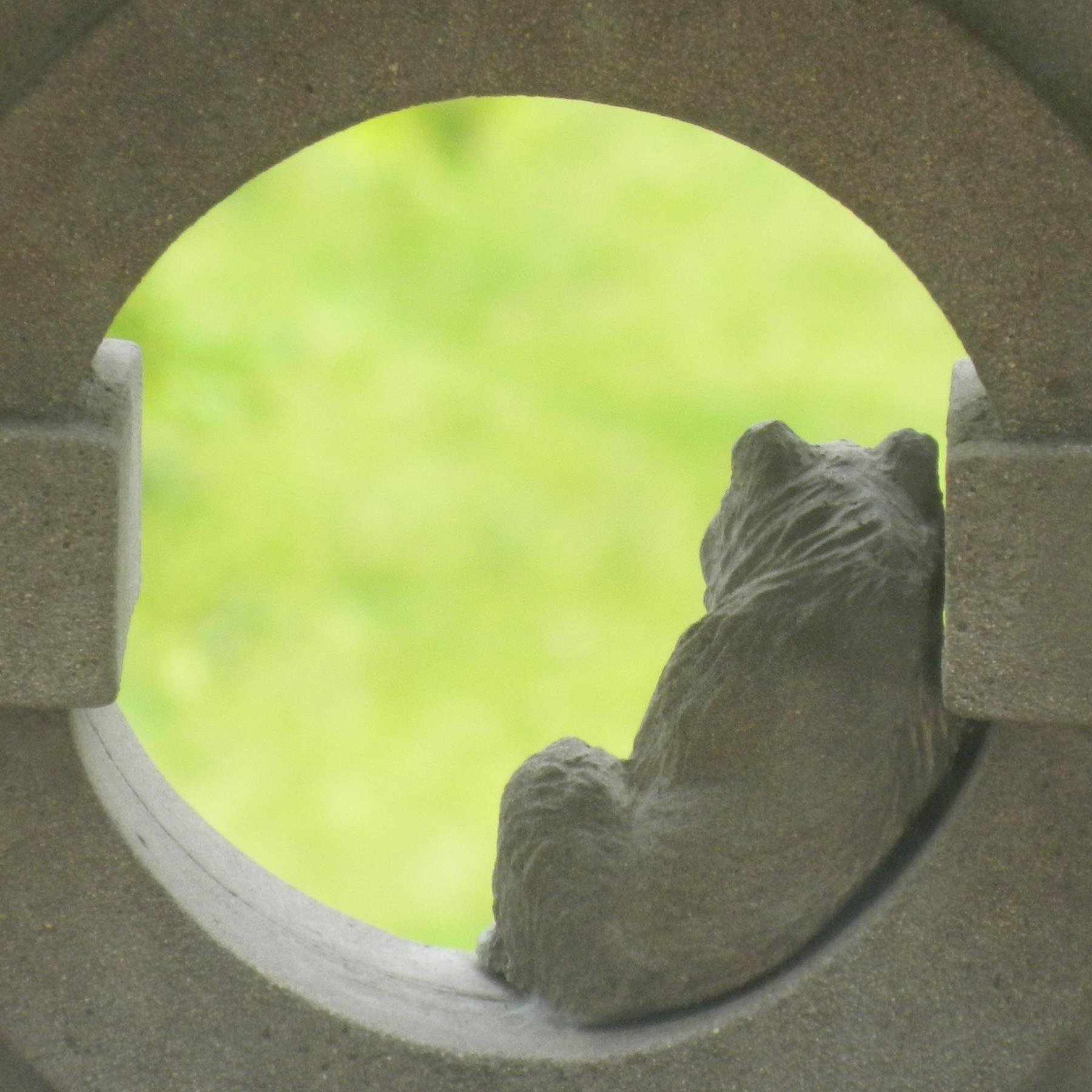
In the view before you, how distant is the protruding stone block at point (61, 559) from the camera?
84.0 inches

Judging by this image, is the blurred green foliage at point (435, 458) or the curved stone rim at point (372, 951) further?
the blurred green foliage at point (435, 458)

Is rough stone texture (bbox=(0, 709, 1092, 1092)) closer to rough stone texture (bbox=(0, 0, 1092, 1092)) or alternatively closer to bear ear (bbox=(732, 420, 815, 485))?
rough stone texture (bbox=(0, 0, 1092, 1092))

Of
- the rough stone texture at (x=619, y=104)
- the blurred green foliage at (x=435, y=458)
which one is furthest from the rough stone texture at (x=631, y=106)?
the blurred green foliage at (x=435, y=458)

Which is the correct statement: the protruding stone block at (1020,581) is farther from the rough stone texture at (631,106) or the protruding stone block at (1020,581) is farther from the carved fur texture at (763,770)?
the carved fur texture at (763,770)

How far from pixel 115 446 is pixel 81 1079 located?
1.04 m

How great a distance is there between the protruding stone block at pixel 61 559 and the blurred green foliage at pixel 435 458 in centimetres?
379

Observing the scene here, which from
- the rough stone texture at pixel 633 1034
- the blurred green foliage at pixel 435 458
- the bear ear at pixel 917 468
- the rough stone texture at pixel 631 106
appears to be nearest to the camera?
the rough stone texture at pixel 631 106

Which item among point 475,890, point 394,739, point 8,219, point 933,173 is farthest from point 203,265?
point 933,173

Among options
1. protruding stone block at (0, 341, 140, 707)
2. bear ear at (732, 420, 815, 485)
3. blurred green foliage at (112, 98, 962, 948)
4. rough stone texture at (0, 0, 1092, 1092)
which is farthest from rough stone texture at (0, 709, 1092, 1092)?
blurred green foliage at (112, 98, 962, 948)

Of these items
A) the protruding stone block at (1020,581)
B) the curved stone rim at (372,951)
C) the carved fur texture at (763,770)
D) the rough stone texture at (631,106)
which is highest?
the rough stone texture at (631,106)

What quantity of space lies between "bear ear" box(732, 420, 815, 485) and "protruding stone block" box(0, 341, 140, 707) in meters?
1.05

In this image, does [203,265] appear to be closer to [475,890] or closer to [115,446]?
[475,890]

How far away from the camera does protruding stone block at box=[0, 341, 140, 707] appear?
2135 millimetres

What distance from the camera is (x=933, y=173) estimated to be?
2109mm
